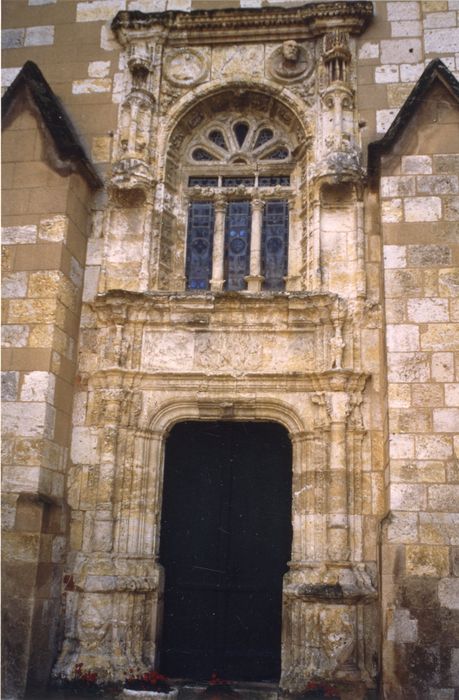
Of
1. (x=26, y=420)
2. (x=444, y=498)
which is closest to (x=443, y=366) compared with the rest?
(x=444, y=498)

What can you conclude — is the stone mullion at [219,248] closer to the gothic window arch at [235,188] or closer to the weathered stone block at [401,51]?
the gothic window arch at [235,188]

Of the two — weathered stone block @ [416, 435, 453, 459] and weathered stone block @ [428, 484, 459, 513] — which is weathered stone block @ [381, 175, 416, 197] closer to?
weathered stone block @ [416, 435, 453, 459]

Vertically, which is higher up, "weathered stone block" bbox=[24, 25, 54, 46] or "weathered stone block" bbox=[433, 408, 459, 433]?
"weathered stone block" bbox=[24, 25, 54, 46]

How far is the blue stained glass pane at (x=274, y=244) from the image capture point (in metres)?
8.05

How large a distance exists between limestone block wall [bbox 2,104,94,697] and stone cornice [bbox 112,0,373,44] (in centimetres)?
166

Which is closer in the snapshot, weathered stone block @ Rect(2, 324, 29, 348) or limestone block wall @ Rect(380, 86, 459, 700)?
limestone block wall @ Rect(380, 86, 459, 700)

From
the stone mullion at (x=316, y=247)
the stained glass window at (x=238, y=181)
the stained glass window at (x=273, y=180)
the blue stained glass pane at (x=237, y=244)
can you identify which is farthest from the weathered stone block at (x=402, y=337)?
the stained glass window at (x=238, y=181)

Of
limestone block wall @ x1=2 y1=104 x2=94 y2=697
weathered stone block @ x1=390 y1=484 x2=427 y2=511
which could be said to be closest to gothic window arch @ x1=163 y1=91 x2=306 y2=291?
limestone block wall @ x1=2 y1=104 x2=94 y2=697

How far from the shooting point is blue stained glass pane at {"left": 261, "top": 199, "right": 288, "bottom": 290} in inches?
317

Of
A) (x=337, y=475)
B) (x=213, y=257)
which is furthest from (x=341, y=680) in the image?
(x=213, y=257)

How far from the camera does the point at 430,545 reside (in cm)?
627

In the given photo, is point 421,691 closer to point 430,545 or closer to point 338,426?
point 430,545

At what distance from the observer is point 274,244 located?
8188 mm

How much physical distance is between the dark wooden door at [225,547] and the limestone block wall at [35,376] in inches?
49.9
